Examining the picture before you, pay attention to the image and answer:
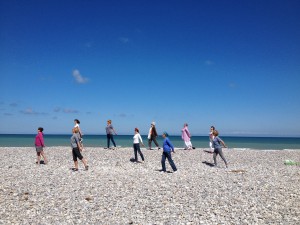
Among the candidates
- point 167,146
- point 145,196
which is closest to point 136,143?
point 167,146

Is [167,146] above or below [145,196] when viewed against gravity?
above

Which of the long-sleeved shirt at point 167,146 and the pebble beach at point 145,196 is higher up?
the long-sleeved shirt at point 167,146

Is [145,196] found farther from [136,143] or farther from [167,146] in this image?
[136,143]

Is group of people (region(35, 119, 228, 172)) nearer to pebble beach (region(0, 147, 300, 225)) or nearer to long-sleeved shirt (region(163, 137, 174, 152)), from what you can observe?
long-sleeved shirt (region(163, 137, 174, 152))

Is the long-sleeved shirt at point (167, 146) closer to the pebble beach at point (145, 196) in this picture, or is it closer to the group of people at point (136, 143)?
the group of people at point (136, 143)

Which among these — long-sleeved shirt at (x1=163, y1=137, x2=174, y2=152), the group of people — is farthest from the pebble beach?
long-sleeved shirt at (x1=163, y1=137, x2=174, y2=152)

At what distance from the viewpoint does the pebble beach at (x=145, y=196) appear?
802 cm

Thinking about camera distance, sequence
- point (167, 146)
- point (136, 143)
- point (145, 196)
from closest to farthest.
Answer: point (145, 196)
point (167, 146)
point (136, 143)

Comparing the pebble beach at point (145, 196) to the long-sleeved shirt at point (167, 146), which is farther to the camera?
the long-sleeved shirt at point (167, 146)

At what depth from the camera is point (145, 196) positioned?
32.3ft

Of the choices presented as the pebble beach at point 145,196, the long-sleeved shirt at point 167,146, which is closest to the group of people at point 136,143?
the long-sleeved shirt at point 167,146

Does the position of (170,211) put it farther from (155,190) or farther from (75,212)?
(75,212)

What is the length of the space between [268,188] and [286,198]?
50.3 inches

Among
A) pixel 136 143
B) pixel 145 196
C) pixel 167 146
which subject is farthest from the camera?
pixel 136 143
